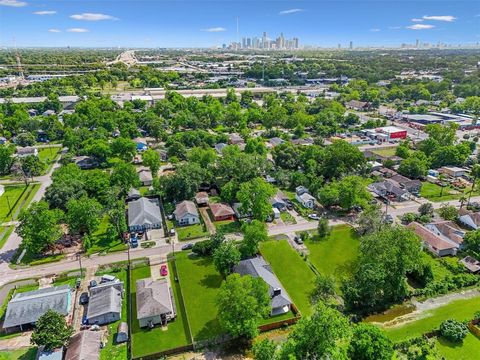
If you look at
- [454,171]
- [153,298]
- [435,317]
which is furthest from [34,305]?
[454,171]

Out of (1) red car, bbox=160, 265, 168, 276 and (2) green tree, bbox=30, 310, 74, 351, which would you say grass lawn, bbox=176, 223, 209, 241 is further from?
(2) green tree, bbox=30, 310, 74, 351

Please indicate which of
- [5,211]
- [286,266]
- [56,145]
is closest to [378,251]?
[286,266]

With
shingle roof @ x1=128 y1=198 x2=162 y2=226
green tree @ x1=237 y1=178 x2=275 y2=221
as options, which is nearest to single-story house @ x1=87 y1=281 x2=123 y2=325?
shingle roof @ x1=128 y1=198 x2=162 y2=226

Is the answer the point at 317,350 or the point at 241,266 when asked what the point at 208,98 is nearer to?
the point at 241,266

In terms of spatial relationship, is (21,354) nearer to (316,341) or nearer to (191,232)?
(191,232)

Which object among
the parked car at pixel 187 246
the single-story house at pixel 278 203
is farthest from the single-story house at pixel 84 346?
the single-story house at pixel 278 203
